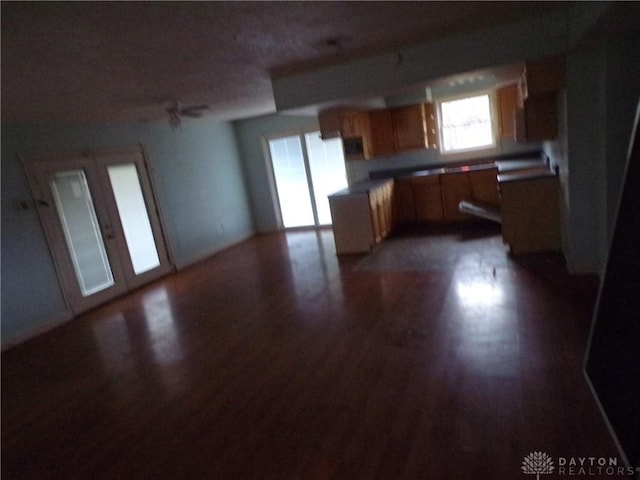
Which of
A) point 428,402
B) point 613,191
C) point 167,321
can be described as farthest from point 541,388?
point 167,321

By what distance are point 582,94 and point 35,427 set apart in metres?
5.07

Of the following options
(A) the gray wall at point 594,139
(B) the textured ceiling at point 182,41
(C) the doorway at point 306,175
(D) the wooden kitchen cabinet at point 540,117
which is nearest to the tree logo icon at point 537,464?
(A) the gray wall at point 594,139

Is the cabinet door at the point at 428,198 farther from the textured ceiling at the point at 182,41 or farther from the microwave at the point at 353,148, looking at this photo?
the textured ceiling at the point at 182,41

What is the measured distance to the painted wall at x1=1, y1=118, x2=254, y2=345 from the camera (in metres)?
4.41

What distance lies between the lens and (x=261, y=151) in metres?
8.30

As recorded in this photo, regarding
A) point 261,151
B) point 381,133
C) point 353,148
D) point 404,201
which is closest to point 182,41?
point 353,148

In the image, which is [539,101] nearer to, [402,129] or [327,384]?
[402,129]

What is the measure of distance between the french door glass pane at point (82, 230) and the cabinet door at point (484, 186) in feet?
18.2

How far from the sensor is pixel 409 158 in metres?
7.05

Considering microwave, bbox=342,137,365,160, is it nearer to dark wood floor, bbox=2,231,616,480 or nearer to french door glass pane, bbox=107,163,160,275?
dark wood floor, bbox=2,231,616,480

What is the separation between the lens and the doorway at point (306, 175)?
7.79 meters

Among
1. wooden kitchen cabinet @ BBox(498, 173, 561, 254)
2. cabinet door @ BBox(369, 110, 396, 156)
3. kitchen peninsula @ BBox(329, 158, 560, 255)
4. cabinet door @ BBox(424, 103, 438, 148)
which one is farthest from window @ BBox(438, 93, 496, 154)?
wooden kitchen cabinet @ BBox(498, 173, 561, 254)

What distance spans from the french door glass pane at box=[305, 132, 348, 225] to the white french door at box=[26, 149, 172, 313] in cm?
316

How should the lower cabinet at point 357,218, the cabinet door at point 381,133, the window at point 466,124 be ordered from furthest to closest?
the cabinet door at point 381,133
the window at point 466,124
the lower cabinet at point 357,218
